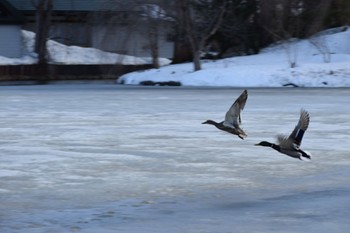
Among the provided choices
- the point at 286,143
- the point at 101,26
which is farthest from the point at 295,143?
the point at 101,26

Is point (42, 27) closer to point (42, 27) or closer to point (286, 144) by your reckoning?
point (42, 27)

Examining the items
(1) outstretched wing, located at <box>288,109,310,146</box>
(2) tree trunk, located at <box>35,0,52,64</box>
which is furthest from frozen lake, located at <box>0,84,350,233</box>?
(2) tree trunk, located at <box>35,0,52,64</box>

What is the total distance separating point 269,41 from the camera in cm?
4666

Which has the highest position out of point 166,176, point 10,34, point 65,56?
point 166,176

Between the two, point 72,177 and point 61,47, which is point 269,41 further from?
point 72,177

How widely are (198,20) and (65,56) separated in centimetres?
1191

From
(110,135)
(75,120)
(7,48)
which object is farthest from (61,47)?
(110,135)

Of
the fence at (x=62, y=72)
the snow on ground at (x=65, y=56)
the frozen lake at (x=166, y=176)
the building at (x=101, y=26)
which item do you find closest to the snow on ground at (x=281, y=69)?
the building at (x=101, y=26)

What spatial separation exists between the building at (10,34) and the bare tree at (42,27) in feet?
6.29

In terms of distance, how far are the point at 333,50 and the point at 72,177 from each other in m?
35.7

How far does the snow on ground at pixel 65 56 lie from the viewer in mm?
51500

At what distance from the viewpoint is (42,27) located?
52531mm

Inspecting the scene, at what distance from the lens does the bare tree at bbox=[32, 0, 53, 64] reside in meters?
51.6

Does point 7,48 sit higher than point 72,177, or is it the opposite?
point 72,177
